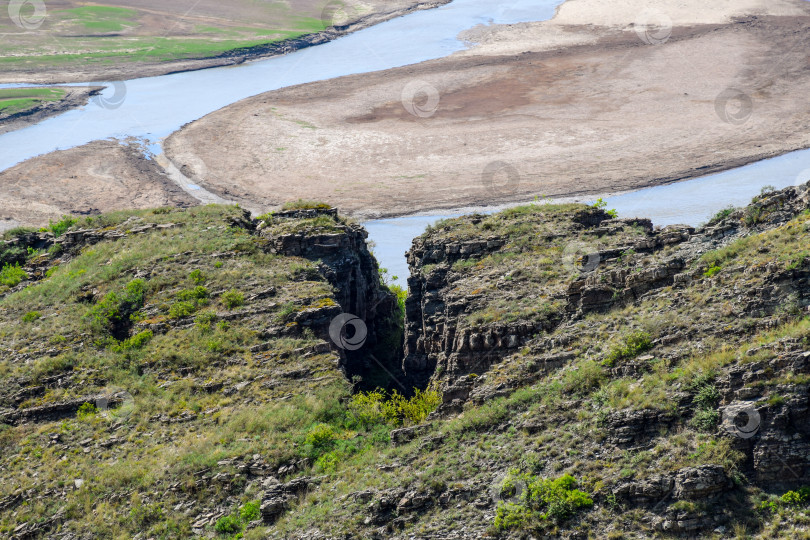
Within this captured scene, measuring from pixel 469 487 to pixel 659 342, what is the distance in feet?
28.0

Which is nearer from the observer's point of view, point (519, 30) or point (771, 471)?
point (771, 471)

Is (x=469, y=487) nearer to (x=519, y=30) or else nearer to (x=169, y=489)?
(x=169, y=489)

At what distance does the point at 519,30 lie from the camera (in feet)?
434

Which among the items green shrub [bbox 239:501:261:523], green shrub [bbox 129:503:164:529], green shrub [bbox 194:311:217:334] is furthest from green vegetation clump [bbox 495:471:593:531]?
green shrub [bbox 194:311:217:334]

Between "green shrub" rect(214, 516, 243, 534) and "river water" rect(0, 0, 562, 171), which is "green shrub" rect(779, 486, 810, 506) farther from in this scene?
"river water" rect(0, 0, 562, 171)

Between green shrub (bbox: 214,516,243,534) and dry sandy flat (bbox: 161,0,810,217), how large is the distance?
54502mm

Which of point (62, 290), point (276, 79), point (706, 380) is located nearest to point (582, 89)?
point (276, 79)
